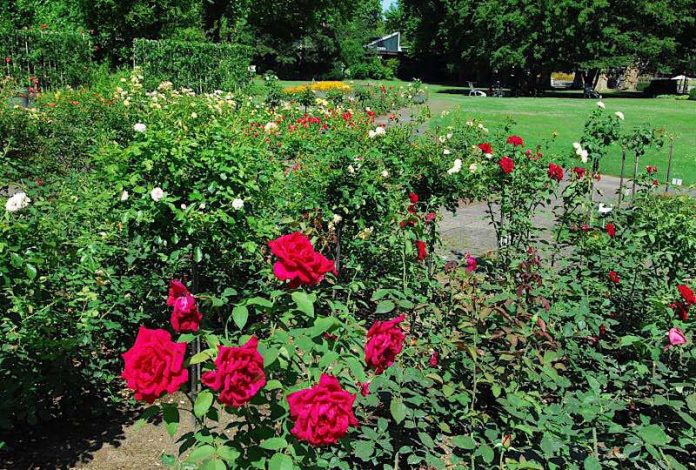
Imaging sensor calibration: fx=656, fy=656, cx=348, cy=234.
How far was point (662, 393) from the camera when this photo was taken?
2.88 meters

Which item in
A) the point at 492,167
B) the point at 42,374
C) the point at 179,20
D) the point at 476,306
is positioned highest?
the point at 179,20

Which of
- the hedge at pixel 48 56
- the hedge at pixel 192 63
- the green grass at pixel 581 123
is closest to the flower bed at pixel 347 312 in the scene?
the green grass at pixel 581 123

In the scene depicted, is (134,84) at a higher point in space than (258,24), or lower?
lower

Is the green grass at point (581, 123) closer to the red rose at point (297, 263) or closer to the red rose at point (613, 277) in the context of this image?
the red rose at point (613, 277)

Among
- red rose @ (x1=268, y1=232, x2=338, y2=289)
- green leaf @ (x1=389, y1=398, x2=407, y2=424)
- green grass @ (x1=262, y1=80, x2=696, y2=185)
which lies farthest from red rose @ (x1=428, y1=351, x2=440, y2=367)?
green grass @ (x1=262, y1=80, x2=696, y2=185)

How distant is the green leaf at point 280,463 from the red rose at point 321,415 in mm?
170

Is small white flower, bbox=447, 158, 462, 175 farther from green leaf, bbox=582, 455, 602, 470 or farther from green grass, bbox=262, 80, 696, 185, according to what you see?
green grass, bbox=262, 80, 696, 185

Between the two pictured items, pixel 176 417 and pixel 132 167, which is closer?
pixel 176 417

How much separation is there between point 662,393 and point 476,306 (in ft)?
2.91

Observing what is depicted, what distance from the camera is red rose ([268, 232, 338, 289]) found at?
1.81 meters

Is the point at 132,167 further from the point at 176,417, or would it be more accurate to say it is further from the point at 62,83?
the point at 62,83

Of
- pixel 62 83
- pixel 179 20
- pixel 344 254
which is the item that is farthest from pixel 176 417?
pixel 179 20

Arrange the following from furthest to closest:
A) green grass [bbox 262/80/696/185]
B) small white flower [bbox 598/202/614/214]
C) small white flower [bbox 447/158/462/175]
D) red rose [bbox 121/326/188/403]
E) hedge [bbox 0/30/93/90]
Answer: hedge [bbox 0/30/93/90]
green grass [bbox 262/80/696/185]
small white flower [bbox 447/158/462/175]
small white flower [bbox 598/202/614/214]
red rose [bbox 121/326/188/403]

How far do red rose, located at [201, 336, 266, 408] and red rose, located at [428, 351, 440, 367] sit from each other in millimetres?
1274
